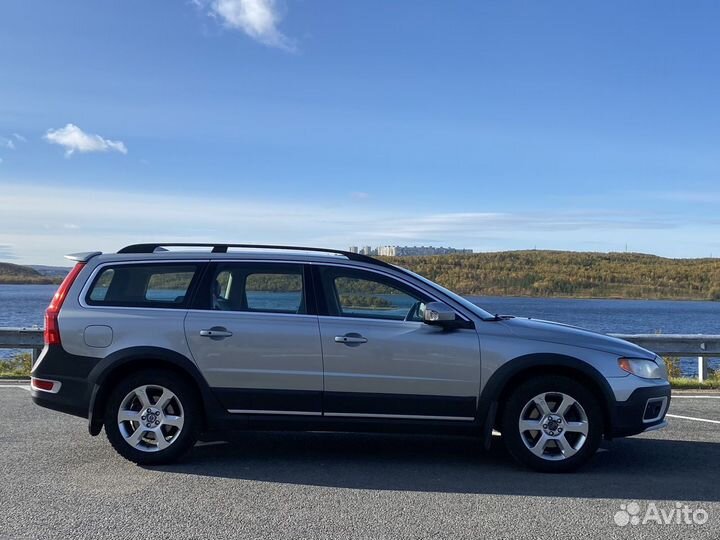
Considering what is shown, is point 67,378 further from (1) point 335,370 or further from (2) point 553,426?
(2) point 553,426

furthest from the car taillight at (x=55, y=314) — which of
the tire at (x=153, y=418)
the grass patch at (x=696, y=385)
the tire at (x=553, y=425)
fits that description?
the grass patch at (x=696, y=385)

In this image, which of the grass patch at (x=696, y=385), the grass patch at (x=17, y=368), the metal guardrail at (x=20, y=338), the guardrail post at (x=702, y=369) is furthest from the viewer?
the guardrail post at (x=702, y=369)

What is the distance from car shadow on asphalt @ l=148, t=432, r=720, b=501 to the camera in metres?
5.36

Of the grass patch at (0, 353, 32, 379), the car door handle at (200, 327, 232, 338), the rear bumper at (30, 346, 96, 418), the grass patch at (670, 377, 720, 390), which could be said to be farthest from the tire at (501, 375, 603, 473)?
the grass patch at (0, 353, 32, 379)

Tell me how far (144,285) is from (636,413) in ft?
13.9

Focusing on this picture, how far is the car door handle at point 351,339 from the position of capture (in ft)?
19.0

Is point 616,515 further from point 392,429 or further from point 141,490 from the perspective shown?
point 141,490

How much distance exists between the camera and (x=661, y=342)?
1140 centimetres

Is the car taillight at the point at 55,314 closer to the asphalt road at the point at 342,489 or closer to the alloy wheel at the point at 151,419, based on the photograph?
the alloy wheel at the point at 151,419

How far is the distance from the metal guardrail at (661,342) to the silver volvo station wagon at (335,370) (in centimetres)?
569

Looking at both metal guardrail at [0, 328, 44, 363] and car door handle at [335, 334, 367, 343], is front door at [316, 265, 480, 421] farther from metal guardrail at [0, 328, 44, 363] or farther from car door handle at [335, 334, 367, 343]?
metal guardrail at [0, 328, 44, 363]

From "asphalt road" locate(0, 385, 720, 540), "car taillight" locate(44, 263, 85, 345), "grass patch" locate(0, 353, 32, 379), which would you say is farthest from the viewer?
"grass patch" locate(0, 353, 32, 379)

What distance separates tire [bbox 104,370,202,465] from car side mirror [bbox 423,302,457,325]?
203 centimetres

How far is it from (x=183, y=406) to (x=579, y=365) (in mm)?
3240
